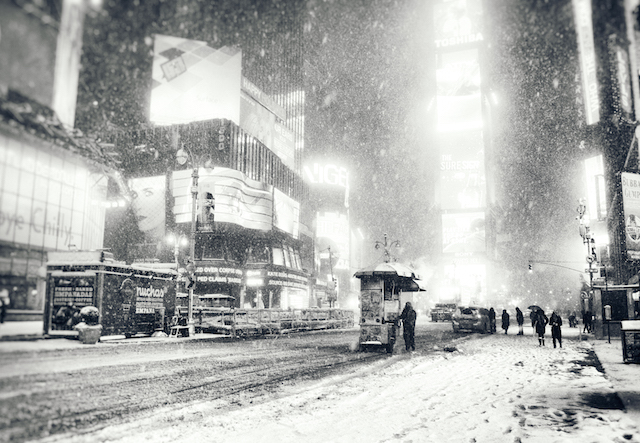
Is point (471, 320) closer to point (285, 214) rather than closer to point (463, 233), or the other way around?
point (285, 214)

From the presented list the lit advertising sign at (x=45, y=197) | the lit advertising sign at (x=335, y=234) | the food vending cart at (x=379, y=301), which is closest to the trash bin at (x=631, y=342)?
the food vending cart at (x=379, y=301)

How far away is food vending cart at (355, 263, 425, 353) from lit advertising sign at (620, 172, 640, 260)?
1672cm

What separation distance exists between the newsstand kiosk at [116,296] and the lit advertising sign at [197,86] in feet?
171

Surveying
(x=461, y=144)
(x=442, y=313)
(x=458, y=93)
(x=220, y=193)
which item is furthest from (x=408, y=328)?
(x=458, y=93)

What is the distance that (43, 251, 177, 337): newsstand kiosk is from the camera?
1620cm

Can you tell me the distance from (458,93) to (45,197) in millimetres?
140818

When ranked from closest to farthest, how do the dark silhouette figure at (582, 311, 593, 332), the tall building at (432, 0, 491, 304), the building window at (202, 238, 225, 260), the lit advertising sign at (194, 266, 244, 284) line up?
the dark silhouette figure at (582, 311, 593, 332), the lit advertising sign at (194, 266, 244, 284), the building window at (202, 238, 225, 260), the tall building at (432, 0, 491, 304)

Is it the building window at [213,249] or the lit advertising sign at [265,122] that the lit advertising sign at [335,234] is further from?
the building window at [213,249]

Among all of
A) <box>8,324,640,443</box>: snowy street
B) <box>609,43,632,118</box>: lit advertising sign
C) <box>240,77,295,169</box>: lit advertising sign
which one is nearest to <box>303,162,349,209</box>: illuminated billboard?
<box>240,77,295,169</box>: lit advertising sign

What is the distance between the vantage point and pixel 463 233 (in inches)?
4532

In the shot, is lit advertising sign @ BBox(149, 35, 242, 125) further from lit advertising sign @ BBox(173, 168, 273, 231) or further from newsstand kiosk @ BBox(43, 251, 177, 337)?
newsstand kiosk @ BBox(43, 251, 177, 337)

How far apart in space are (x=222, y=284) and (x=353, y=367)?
158 ft

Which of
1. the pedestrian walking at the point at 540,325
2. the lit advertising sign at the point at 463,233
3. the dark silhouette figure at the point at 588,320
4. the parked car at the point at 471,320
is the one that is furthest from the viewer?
the lit advertising sign at the point at 463,233

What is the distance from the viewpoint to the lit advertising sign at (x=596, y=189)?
4631 centimetres
